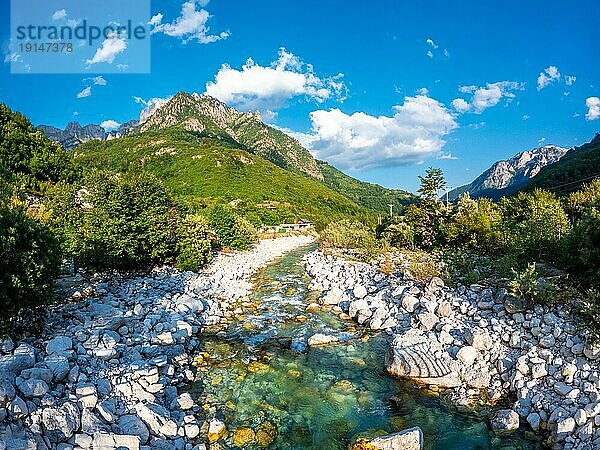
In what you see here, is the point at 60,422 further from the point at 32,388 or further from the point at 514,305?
the point at 514,305

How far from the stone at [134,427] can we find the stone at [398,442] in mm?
3609

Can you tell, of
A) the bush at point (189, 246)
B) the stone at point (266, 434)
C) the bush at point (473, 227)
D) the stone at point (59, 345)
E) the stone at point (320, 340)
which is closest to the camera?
the stone at point (266, 434)

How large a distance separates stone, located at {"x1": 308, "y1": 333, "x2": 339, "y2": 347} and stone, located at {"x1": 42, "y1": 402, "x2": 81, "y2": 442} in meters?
6.35

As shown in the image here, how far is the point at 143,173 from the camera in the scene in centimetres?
1733

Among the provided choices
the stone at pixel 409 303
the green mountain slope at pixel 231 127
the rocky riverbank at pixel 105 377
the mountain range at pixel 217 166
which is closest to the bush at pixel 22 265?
the rocky riverbank at pixel 105 377

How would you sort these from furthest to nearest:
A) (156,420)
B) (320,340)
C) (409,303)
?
(409,303)
(320,340)
(156,420)

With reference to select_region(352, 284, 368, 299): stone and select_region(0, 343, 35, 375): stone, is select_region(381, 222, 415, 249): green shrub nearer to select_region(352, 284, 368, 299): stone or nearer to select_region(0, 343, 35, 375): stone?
select_region(352, 284, 368, 299): stone

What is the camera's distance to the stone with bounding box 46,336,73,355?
25.3ft

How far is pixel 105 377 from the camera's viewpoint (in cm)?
755

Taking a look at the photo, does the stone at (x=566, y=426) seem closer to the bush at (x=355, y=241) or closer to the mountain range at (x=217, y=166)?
the bush at (x=355, y=241)

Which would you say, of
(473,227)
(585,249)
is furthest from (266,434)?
(473,227)

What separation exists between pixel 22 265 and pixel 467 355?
1022 cm

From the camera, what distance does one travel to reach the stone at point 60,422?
5.60 m

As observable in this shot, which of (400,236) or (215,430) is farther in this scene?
(400,236)
